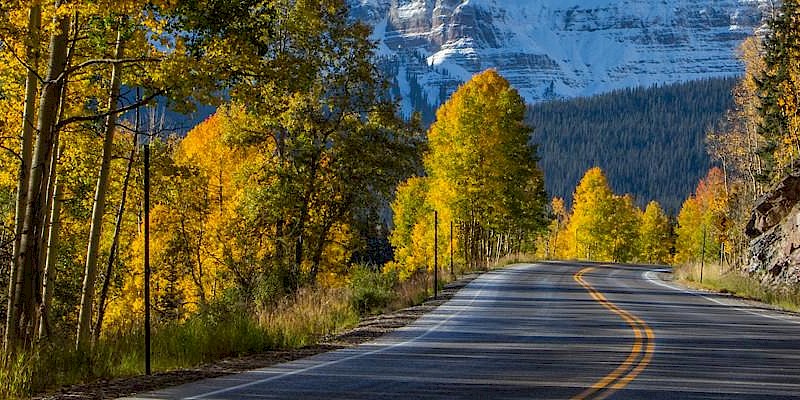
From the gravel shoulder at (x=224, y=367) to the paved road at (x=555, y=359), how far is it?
46 centimetres

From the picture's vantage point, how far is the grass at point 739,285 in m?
34.2

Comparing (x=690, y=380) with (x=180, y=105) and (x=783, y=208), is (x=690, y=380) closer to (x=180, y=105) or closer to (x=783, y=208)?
(x=180, y=105)

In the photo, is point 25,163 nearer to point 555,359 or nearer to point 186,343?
point 186,343

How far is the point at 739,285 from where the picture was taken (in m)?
41.9

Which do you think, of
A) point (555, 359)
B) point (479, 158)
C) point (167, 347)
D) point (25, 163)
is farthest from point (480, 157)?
point (25, 163)

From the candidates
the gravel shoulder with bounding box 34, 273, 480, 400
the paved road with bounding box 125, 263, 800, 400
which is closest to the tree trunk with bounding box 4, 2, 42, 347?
the gravel shoulder with bounding box 34, 273, 480, 400

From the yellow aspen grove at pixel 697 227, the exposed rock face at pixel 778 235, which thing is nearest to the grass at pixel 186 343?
the exposed rock face at pixel 778 235

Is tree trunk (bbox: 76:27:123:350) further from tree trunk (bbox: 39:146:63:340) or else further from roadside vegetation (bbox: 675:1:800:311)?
roadside vegetation (bbox: 675:1:800:311)

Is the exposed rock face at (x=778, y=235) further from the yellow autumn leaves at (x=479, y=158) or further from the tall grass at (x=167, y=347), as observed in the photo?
the tall grass at (x=167, y=347)

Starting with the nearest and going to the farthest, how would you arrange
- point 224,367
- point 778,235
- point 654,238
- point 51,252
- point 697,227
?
point 224,367, point 51,252, point 778,235, point 697,227, point 654,238

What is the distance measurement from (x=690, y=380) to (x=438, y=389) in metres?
3.98

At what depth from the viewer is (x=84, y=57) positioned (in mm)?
19734

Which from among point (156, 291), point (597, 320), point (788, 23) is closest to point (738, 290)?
point (788, 23)

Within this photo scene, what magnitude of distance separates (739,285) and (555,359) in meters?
27.6
